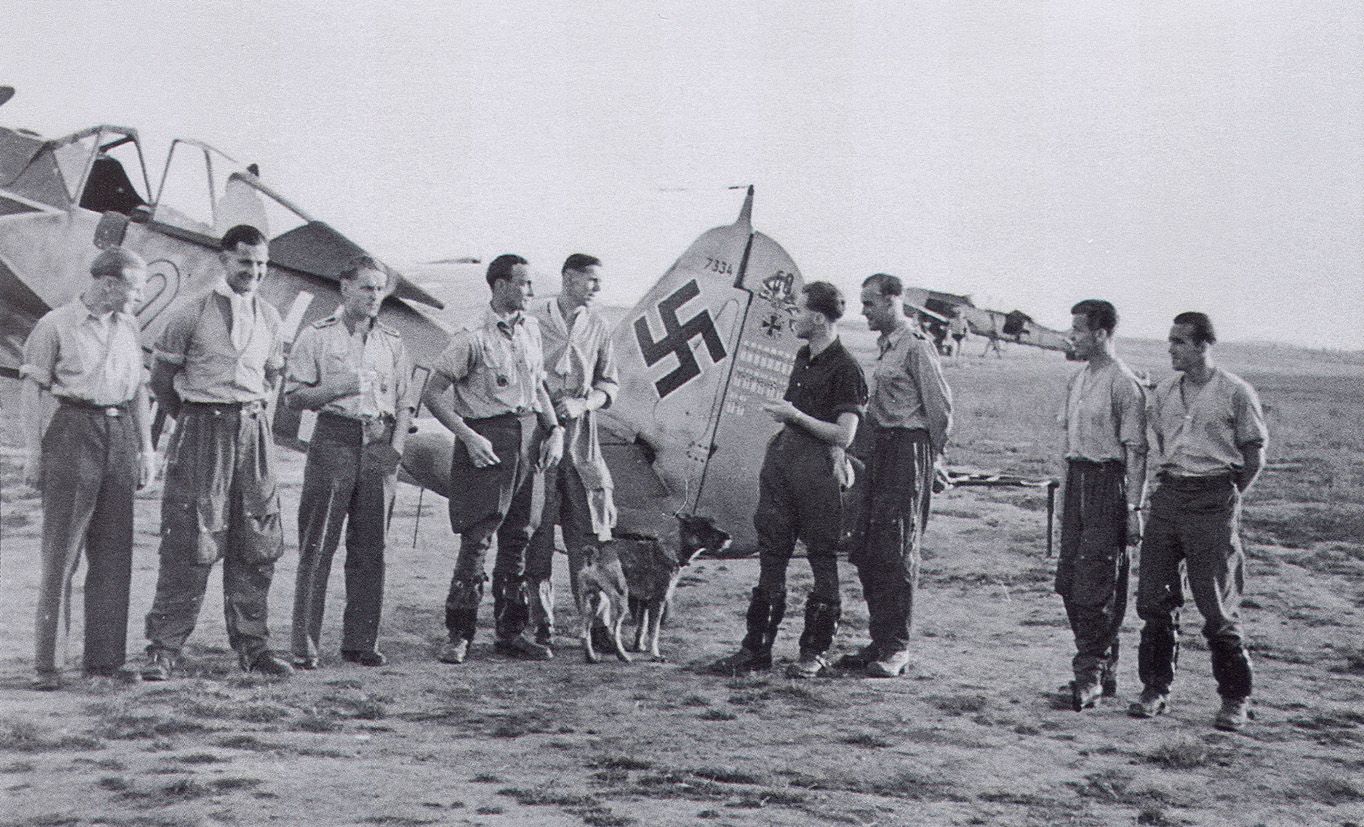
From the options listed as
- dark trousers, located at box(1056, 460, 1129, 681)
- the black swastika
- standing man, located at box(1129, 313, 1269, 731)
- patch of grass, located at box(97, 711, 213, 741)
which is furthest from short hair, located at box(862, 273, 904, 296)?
patch of grass, located at box(97, 711, 213, 741)

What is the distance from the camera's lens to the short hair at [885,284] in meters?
6.12

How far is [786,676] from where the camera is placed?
585cm

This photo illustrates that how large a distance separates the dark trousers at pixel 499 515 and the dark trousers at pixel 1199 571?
3023 mm

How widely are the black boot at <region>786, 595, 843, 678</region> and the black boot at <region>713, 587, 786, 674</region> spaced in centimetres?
14

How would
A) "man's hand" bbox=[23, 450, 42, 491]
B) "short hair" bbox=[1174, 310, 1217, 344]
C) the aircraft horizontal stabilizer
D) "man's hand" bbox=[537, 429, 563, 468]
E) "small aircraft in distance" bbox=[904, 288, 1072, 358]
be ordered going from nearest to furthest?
"man's hand" bbox=[23, 450, 42, 491]
"short hair" bbox=[1174, 310, 1217, 344]
"man's hand" bbox=[537, 429, 563, 468]
the aircraft horizontal stabilizer
"small aircraft in distance" bbox=[904, 288, 1072, 358]

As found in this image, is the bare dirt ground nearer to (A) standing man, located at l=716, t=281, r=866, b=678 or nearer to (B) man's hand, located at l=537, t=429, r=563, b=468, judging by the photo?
(A) standing man, located at l=716, t=281, r=866, b=678

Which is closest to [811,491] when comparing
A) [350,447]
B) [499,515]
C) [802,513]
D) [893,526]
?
[802,513]

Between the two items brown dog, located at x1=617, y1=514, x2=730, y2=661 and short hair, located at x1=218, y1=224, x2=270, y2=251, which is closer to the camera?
short hair, located at x1=218, y1=224, x2=270, y2=251

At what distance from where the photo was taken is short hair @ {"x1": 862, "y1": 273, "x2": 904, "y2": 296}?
6.12 m

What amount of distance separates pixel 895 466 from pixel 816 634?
95cm

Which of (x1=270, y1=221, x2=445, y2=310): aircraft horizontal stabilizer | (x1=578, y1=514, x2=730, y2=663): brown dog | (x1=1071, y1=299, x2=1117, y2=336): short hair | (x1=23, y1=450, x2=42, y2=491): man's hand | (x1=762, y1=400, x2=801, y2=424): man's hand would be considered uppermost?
(x1=270, y1=221, x2=445, y2=310): aircraft horizontal stabilizer

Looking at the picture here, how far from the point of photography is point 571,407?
6176 millimetres

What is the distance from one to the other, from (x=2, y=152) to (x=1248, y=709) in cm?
861

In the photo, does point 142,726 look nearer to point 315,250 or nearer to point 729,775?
point 729,775
